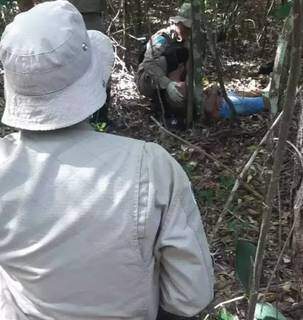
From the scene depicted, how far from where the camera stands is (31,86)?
49.9 inches

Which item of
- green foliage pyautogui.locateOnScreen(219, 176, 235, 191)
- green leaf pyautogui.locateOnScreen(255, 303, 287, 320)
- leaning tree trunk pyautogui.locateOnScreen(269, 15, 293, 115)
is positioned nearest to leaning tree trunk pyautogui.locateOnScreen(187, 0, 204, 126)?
green foliage pyautogui.locateOnScreen(219, 176, 235, 191)

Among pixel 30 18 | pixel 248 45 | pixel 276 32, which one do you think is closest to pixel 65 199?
pixel 30 18

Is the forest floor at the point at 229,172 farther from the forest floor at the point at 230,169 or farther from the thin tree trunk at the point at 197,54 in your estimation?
the thin tree trunk at the point at 197,54

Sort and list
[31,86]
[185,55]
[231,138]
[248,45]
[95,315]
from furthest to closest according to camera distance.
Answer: [248,45], [185,55], [231,138], [95,315], [31,86]

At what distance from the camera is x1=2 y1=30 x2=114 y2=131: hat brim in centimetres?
128

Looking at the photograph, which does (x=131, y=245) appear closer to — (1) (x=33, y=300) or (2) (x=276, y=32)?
(1) (x=33, y=300)

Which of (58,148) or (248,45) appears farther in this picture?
(248,45)

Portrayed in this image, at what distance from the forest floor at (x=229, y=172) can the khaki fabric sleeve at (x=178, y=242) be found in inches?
15.2

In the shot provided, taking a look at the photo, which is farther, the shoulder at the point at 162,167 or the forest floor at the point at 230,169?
the forest floor at the point at 230,169

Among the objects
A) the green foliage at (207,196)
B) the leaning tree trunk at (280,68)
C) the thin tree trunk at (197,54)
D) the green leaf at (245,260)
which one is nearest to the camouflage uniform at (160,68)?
the thin tree trunk at (197,54)

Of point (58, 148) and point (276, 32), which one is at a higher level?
point (58, 148)

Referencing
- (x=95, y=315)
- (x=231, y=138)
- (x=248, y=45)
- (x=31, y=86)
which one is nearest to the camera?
(x=31, y=86)

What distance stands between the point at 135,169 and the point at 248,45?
5.16 meters

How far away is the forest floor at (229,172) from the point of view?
8.65ft
